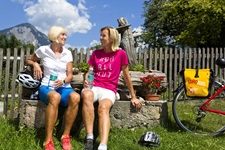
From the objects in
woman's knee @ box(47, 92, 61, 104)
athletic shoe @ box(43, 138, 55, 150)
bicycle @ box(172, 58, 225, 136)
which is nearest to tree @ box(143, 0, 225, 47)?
bicycle @ box(172, 58, 225, 136)

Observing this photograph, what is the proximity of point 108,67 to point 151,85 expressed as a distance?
106cm

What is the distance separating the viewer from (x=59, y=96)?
3.83 m

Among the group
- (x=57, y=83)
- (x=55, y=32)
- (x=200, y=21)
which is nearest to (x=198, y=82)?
(x=57, y=83)

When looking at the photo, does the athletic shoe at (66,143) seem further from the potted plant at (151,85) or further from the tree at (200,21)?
the tree at (200,21)

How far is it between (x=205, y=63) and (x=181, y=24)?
13.2 meters

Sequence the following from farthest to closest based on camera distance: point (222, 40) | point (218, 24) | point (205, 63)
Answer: point (222, 40) < point (218, 24) < point (205, 63)

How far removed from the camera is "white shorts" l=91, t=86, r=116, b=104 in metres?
4.07

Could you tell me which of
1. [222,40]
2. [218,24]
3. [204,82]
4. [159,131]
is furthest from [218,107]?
[222,40]

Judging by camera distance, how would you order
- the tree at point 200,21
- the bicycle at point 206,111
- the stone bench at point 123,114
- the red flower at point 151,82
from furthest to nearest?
the tree at point 200,21, the red flower at point 151,82, the bicycle at point 206,111, the stone bench at point 123,114

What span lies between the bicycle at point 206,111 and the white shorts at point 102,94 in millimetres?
1221

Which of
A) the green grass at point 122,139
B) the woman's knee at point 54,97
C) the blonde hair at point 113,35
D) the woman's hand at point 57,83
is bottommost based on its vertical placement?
the green grass at point 122,139

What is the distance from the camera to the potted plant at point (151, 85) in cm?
500

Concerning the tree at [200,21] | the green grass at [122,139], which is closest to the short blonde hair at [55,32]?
the green grass at [122,139]

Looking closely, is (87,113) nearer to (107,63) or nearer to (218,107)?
(107,63)
